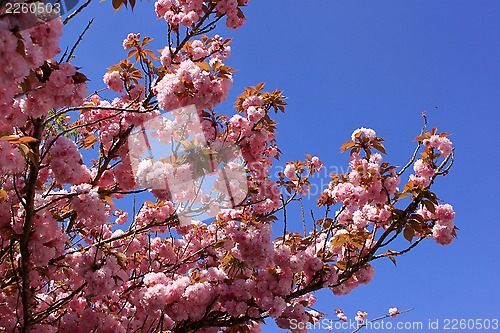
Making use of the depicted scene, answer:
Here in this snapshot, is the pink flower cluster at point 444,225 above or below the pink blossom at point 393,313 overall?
below

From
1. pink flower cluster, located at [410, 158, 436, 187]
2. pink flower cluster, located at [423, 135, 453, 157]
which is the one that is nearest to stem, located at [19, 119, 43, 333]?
pink flower cluster, located at [410, 158, 436, 187]

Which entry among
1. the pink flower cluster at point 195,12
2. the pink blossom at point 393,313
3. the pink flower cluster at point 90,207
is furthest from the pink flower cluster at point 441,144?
the pink blossom at point 393,313

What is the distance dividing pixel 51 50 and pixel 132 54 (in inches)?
82.5

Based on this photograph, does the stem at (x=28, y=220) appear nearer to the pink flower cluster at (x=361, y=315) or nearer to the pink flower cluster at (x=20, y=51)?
the pink flower cluster at (x=20, y=51)

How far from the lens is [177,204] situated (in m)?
4.29

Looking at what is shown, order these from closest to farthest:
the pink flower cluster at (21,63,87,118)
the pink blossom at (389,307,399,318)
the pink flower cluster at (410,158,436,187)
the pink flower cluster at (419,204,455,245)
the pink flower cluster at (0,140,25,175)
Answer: the pink flower cluster at (0,140,25,175) < the pink flower cluster at (21,63,87,118) < the pink flower cluster at (410,158,436,187) < the pink flower cluster at (419,204,455,245) < the pink blossom at (389,307,399,318)

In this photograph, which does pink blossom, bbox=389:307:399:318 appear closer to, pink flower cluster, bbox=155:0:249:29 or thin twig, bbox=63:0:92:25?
pink flower cluster, bbox=155:0:249:29

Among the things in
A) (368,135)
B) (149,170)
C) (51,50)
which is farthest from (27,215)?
(368,135)

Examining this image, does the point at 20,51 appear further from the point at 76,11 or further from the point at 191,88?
the point at 191,88

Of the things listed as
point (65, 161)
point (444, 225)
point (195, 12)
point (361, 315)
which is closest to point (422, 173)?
point (444, 225)

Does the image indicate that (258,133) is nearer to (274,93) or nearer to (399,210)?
(274,93)

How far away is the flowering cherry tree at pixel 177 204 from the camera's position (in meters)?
3.16

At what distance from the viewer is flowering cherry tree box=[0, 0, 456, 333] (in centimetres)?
316

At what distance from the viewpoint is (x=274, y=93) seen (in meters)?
4.36
